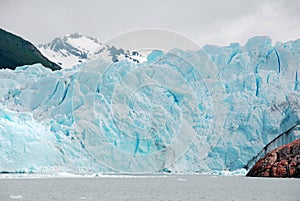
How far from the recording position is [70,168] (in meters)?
39.7

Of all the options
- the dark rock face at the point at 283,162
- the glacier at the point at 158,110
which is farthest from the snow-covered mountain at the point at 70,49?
the dark rock face at the point at 283,162

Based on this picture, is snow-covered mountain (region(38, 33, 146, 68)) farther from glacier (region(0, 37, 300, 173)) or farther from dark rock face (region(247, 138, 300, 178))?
dark rock face (region(247, 138, 300, 178))

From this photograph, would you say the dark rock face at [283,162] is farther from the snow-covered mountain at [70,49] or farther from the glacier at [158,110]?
the snow-covered mountain at [70,49]

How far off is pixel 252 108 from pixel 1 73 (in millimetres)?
27189

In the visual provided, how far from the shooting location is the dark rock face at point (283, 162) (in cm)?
3761

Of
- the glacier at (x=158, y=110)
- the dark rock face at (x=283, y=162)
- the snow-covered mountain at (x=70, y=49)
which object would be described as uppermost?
the snow-covered mountain at (x=70, y=49)

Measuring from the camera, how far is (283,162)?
3859cm

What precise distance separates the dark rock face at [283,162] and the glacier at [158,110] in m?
8.64

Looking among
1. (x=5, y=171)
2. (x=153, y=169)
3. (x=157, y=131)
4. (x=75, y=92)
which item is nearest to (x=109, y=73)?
(x=75, y=92)

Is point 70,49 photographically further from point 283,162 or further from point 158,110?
point 283,162

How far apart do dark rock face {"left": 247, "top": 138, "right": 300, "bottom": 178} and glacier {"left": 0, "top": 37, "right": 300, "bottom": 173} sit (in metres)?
8.64

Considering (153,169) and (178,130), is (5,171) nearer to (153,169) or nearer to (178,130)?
(153,169)

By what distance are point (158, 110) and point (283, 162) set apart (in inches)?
600

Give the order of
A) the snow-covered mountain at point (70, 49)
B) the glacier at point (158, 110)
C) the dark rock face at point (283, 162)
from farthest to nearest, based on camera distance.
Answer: the snow-covered mountain at point (70, 49) < the glacier at point (158, 110) < the dark rock face at point (283, 162)
